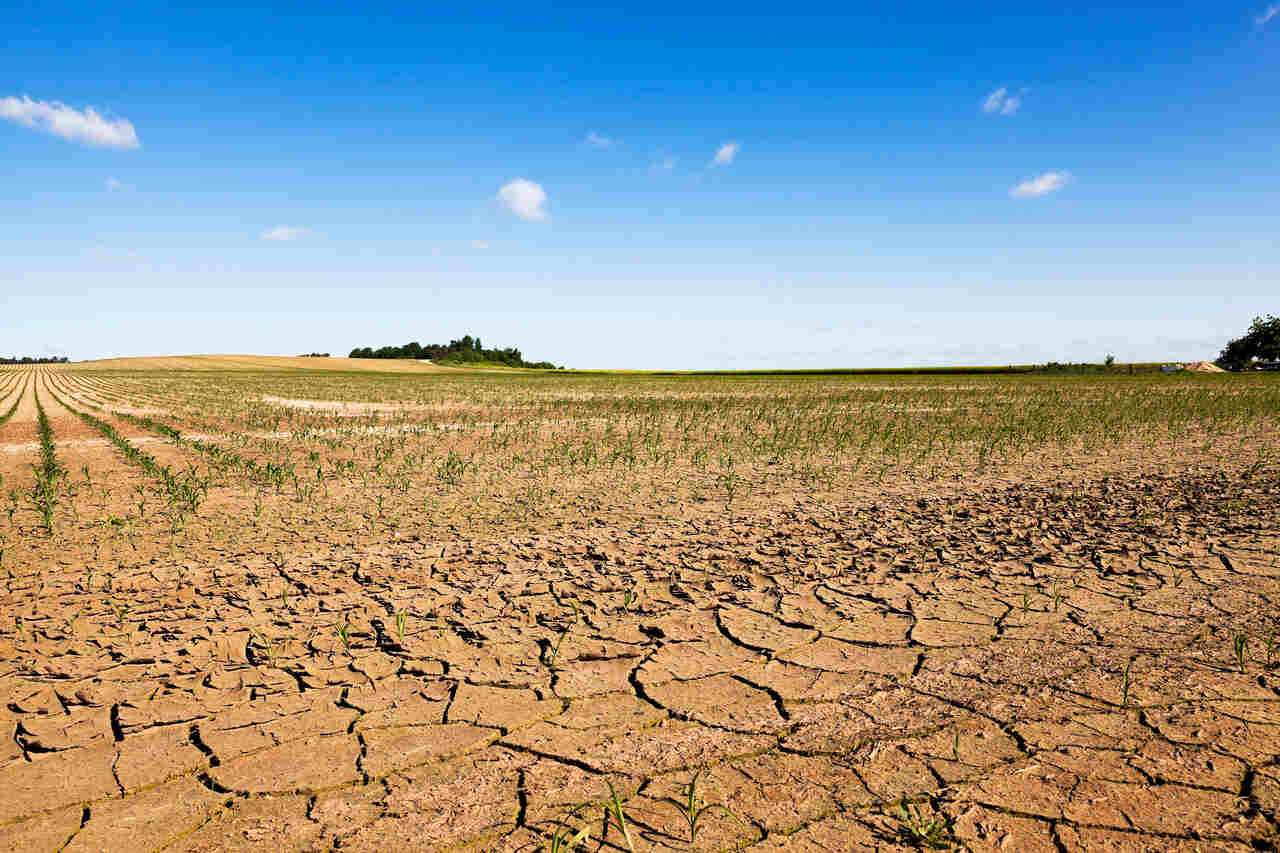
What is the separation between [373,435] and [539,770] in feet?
41.0

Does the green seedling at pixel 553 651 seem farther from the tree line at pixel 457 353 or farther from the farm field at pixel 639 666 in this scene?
the tree line at pixel 457 353

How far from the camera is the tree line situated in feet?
414

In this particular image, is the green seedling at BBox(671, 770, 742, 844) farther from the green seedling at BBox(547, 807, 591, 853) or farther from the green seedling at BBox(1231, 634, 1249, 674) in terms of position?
the green seedling at BBox(1231, 634, 1249, 674)

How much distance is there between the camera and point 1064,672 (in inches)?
135

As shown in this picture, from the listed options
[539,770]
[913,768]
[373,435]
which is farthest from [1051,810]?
[373,435]

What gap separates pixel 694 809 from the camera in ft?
7.86

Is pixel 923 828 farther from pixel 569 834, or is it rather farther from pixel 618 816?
pixel 569 834

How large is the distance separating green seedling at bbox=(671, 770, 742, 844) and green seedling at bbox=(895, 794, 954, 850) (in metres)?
0.56

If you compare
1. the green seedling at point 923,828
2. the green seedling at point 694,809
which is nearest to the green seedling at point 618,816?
the green seedling at point 694,809

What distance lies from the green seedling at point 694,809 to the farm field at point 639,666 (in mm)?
15

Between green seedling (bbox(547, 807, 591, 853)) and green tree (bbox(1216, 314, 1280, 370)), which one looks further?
green tree (bbox(1216, 314, 1280, 370))

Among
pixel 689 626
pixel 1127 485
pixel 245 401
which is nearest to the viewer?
pixel 689 626

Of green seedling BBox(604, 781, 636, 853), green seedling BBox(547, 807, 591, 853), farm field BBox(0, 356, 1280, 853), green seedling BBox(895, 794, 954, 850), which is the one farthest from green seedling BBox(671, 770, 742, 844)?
green seedling BBox(895, 794, 954, 850)

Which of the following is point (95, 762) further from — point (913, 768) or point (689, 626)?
point (913, 768)
